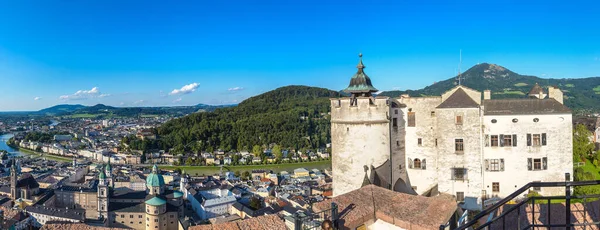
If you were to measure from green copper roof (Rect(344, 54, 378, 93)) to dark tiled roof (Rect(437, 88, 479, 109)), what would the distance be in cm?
371

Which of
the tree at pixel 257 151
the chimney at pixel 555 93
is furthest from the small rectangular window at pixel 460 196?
the tree at pixel 257 151

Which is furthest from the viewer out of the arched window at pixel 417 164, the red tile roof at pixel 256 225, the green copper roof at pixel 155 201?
the green copper roof at pixel 155 201

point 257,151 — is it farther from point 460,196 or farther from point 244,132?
point 460,196

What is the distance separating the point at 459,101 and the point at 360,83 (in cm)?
482

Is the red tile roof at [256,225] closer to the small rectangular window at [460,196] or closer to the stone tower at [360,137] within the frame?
the stone tower at [360,137]

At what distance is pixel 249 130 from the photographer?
138 metres

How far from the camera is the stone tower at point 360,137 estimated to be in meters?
14.1

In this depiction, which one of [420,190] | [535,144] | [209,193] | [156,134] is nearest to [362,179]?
[420,190]

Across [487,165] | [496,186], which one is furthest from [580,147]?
[487,165]

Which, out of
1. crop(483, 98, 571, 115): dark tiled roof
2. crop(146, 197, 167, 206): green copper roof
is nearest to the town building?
crop(483, 98, 571, 115): dark tiled roof

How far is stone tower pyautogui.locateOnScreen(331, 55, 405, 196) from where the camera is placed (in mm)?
14086

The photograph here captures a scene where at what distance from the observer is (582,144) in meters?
31.3

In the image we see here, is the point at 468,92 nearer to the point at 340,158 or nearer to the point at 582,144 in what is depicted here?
the point at 340,158

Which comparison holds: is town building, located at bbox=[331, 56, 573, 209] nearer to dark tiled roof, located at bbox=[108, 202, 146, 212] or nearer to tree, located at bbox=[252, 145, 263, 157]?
dark tiled roof, located at bbox=[108, 202, 146, 212]
